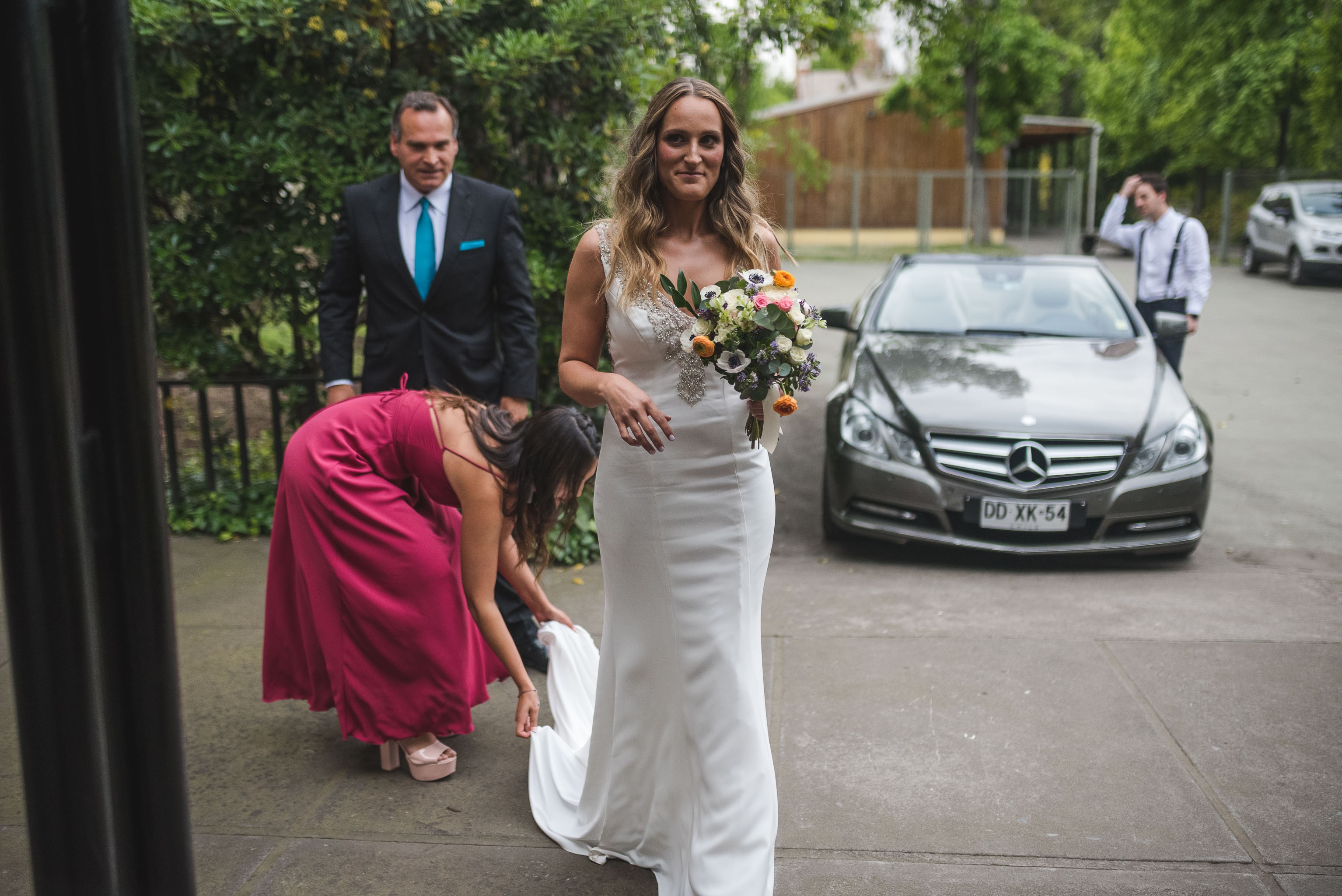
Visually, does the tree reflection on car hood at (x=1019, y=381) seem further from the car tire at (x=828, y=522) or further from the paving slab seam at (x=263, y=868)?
the paving slab seam at (x=263, y=868)

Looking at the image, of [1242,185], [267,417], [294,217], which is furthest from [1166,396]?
[1242,185]

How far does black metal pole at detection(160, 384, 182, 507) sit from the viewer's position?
6070 mm

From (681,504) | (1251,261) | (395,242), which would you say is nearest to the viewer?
(681,504)

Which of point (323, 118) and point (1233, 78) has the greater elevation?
point (1233, 78)

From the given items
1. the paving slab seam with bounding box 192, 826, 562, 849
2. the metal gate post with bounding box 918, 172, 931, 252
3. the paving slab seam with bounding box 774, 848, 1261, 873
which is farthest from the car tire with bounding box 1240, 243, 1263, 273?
the paving slab seam with bounding box 192, 826, 562, 849

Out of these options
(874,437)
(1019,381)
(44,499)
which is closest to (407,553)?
(44,499)

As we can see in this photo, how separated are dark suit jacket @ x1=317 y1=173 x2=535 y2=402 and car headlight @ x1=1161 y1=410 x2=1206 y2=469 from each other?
3.22 metres

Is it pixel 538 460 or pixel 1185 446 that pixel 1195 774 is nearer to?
pixel 538 460

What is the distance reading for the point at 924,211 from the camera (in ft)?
88.4

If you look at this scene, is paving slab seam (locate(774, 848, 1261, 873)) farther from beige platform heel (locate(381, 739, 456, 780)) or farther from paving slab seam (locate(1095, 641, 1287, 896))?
beige platform heel (locate(381, 739, 456, 780))

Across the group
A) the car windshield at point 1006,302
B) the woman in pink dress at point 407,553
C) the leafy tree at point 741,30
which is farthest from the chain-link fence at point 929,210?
the woman in pink dress at point 407,553

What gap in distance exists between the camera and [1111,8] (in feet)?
151

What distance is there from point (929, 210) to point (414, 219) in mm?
23690

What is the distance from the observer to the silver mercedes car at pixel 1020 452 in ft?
18.0
